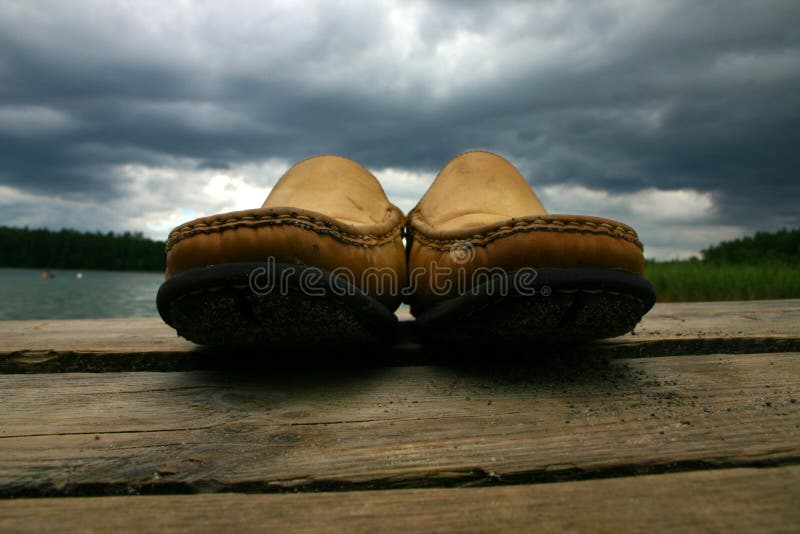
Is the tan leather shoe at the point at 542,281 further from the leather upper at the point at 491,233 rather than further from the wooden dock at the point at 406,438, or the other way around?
the wooden dock at the point at 406,438

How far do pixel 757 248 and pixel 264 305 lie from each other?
38.6 ft

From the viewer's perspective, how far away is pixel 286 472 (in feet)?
1.85

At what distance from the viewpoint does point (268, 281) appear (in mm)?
730

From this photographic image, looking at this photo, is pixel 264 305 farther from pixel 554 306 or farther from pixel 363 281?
pixel 554 306

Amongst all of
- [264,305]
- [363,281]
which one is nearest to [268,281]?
[264,305]

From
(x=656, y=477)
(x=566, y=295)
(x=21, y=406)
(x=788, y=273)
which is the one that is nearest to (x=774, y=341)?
(x=566, y=295)

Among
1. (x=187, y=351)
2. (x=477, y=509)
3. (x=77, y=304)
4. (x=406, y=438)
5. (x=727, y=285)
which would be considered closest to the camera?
(x=477, y=509)

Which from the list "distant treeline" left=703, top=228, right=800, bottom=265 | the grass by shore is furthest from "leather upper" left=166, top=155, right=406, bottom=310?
"distant treeline" left=703, top=228, right=800, bottom=265

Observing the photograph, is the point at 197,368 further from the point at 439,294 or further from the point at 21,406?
the point at 439,294

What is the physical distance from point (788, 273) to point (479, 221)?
5.29m

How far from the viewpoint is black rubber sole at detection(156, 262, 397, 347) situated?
0.74 meters

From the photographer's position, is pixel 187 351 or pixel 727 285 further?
pixel 727 285

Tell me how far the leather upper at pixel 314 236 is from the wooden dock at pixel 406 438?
21 cm

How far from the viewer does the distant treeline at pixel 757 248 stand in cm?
900
